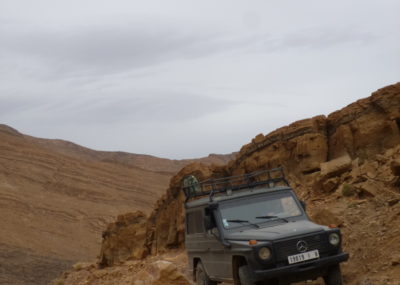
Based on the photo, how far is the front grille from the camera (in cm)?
815

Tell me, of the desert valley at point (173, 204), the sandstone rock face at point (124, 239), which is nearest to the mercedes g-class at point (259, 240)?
the desert valley at point (173, 204)

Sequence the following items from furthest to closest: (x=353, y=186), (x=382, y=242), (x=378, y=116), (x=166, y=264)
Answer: (x=378, y=116), (x=353, y=186), (x=166, y=264), (x=382, y=242)

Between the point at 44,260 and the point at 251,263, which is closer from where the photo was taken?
the point at 251,263

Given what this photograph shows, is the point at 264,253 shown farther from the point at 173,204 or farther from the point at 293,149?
the point at 173,204

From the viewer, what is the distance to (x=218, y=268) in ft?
31.0

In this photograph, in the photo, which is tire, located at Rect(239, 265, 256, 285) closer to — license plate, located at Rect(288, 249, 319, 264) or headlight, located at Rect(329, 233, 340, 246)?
license plate, located at Rect(288, 249, 319, 264)

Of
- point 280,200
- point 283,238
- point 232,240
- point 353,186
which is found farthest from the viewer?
point 353,186

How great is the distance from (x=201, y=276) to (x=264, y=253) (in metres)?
2.66

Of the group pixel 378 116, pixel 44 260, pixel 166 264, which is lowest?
pixel 44 260

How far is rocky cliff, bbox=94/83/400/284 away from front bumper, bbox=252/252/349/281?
1.18 meters

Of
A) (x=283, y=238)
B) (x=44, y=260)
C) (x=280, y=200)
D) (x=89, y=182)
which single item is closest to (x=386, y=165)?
(x=280, y=200)

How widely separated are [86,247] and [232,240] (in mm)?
45321

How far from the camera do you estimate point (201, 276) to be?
34.4ft

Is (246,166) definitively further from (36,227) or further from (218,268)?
(36,227)
